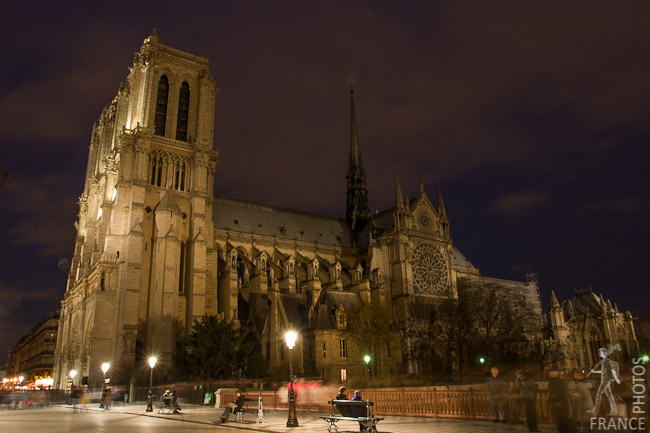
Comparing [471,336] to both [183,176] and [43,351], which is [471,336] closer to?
[183,176]

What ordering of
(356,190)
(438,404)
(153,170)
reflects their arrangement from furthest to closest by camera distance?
(356,190) → (153,170) → (438,404)

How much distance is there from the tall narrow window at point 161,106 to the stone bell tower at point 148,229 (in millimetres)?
103

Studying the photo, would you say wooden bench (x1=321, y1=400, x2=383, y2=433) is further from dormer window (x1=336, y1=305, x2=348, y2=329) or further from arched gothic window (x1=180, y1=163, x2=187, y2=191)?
arched gothic window (x1=180, y1=163, x2=187, y2=191)

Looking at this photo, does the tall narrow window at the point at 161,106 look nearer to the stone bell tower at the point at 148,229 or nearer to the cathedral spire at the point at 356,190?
the stone bell tower at the point at 148,229

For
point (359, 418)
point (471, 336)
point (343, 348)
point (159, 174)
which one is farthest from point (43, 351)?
point (359, 418)

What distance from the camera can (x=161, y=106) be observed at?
173 ft

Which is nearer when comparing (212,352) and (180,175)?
(212,352)

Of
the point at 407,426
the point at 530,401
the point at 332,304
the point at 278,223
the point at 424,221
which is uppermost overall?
the point at 278,223

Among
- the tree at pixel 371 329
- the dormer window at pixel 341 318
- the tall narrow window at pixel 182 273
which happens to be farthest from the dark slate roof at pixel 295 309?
the tall narrow window at pixel 182 273

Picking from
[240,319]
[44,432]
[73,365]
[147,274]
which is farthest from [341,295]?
[44,432]

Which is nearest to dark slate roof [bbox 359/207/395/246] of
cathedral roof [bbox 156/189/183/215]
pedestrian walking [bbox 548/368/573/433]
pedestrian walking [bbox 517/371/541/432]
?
cathedral roof [bbox 156/189/183/215]

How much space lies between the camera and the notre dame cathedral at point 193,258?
1658 inches

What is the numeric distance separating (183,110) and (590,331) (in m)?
64.0

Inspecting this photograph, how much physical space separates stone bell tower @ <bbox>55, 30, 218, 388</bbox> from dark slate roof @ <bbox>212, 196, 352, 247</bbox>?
9431 mm
